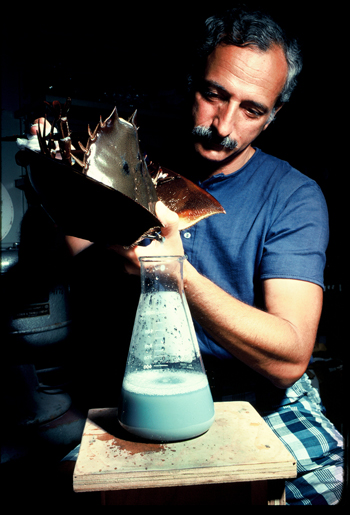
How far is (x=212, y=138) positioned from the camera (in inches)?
54.4

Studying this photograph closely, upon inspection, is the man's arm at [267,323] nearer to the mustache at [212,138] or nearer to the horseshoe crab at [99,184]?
the horseshoe crab at [99,184]

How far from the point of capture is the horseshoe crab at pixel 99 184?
590mm

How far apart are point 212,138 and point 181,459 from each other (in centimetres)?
108

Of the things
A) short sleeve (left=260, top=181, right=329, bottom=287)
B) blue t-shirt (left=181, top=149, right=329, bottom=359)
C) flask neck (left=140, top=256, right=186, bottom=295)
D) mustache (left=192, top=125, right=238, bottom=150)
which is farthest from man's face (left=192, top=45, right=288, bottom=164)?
flask neck (left=140, top=256, right=186, bottom=295)

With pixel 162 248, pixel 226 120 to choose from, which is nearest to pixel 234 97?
pixel 226 120

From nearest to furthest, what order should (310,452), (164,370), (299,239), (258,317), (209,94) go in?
(164,370)
(258,317)
(310,452)
(299,239)
(209,94)

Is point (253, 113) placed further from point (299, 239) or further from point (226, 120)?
point (299, 239)

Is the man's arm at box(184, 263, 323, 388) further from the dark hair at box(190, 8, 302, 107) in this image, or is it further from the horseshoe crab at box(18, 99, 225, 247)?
the dark hair at box(190, 8, 302, 107)

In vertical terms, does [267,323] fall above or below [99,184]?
below

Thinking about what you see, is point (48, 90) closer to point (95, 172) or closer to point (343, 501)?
point (95, 172)

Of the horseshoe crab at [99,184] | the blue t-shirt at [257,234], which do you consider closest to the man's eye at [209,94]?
the blue t-shirt at [257,234]

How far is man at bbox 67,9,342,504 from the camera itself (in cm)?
111

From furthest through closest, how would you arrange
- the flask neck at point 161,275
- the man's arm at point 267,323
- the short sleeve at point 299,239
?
the short sleeve at point 299,239 → the man's arm at point 267,323 → the flask neck at point 161,275

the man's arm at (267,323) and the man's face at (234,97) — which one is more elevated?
the man's face at (234,97)
